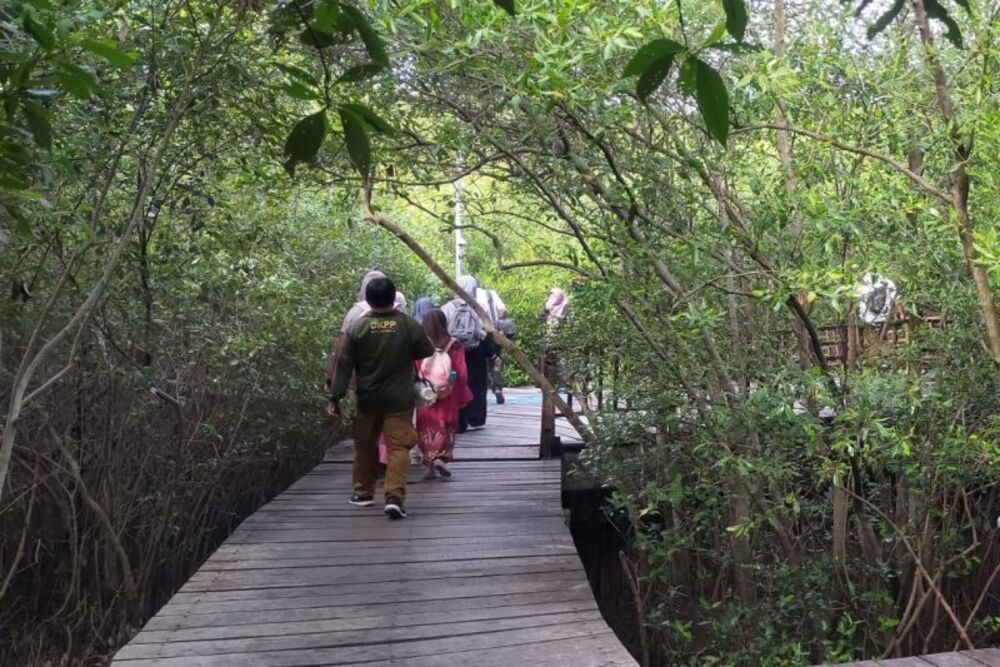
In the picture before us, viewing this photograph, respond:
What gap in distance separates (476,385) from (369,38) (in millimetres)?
8658

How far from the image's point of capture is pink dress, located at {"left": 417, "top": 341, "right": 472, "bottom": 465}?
7.76m

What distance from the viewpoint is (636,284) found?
479 centimetres

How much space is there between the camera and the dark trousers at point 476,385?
9695 millimetres

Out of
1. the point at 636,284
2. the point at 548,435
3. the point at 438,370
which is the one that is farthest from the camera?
the point at 548,435

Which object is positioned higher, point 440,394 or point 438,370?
point 438,370

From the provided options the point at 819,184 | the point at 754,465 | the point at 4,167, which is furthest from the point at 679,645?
the point at 4,167

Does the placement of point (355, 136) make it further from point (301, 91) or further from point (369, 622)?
point (369, 622)

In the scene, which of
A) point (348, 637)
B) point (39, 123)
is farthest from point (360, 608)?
point (39, 123)

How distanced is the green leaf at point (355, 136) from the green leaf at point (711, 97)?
21.6 inches

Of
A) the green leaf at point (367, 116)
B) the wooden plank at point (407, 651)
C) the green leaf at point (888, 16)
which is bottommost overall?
the wooden plank at point (407, 651)

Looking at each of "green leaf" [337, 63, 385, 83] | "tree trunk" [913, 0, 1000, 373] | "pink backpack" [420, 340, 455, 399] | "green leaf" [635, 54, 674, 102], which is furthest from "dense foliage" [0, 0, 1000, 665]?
"green leaf" [635, 54, 674, 102]

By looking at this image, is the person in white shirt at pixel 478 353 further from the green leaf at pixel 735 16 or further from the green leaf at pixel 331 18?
the green leaf at pixel 735 16

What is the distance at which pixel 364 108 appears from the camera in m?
1.76

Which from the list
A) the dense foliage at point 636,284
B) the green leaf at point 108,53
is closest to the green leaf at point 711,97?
the green leaf at point 108,53
